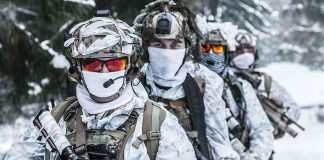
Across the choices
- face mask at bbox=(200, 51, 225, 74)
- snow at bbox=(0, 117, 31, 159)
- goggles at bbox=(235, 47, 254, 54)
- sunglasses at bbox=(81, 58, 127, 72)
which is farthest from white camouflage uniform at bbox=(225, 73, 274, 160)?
snow at bbox=(0, 117, 31, 159)

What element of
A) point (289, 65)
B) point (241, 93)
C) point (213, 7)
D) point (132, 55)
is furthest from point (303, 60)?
point (132, 55)

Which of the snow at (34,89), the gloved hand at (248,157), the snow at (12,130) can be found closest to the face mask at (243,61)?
the gloved hand at (248,157)

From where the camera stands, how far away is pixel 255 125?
711 cm

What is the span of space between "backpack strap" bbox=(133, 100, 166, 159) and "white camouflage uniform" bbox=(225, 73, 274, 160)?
118 inches

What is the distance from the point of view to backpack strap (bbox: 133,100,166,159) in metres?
3.96

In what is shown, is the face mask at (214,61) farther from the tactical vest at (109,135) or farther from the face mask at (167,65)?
the tactical vest at (109,135)

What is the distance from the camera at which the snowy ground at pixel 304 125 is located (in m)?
12.3

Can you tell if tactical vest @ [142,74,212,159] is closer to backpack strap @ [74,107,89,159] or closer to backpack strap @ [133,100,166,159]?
backpack strap @ [133,100,166,159]

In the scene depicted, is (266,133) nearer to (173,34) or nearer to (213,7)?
(173,34)

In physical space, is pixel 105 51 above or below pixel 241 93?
above

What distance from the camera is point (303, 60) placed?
34.3 metres

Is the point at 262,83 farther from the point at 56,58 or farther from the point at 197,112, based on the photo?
the point at 197,112

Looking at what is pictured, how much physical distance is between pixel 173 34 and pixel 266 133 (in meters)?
2.20

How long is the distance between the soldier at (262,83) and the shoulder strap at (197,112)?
3015 millimetres
